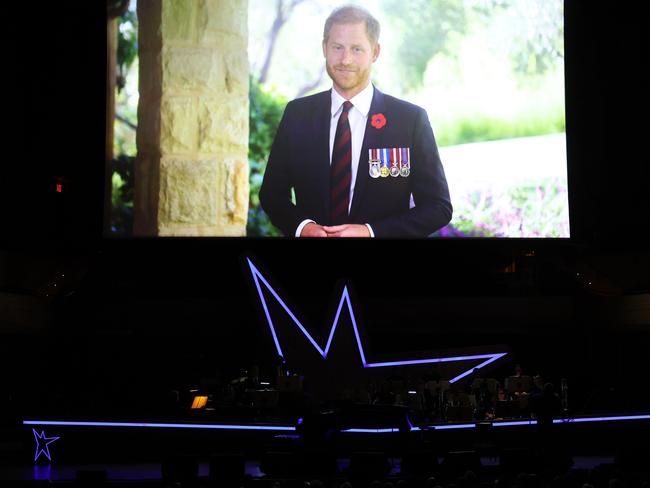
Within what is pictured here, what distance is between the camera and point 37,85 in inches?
516

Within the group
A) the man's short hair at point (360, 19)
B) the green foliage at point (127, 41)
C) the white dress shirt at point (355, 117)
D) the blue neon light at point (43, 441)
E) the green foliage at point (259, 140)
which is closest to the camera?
the blue neon light at point (43, 441)

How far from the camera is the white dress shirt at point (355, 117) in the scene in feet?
40.8

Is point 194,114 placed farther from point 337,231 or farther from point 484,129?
point 484,129

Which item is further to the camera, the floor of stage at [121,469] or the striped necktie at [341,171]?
the striped necktie at [341,171]

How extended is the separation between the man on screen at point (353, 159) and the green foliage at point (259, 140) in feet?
0.34

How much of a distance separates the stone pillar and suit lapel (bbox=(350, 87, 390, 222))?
1402mm

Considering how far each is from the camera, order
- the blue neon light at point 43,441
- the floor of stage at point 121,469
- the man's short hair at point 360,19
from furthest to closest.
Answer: the man's short hair at point 360,19, the blue neon light at point 43,441, the floor of stage at point 121,469

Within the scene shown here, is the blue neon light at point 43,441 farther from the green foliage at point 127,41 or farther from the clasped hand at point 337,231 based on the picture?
the green foliage at point 127,41

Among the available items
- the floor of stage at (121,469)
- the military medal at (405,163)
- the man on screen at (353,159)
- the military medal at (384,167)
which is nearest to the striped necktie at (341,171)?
the man on screen at (353,159)

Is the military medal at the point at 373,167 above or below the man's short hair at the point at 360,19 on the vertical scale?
below

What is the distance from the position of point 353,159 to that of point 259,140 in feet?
4.03

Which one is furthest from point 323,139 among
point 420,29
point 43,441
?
point 43,441

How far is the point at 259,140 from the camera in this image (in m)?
12.7

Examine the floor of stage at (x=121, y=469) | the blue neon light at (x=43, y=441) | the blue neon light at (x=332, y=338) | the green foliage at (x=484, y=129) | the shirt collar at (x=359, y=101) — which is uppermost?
the shirt collar at (x=359, y=101)
